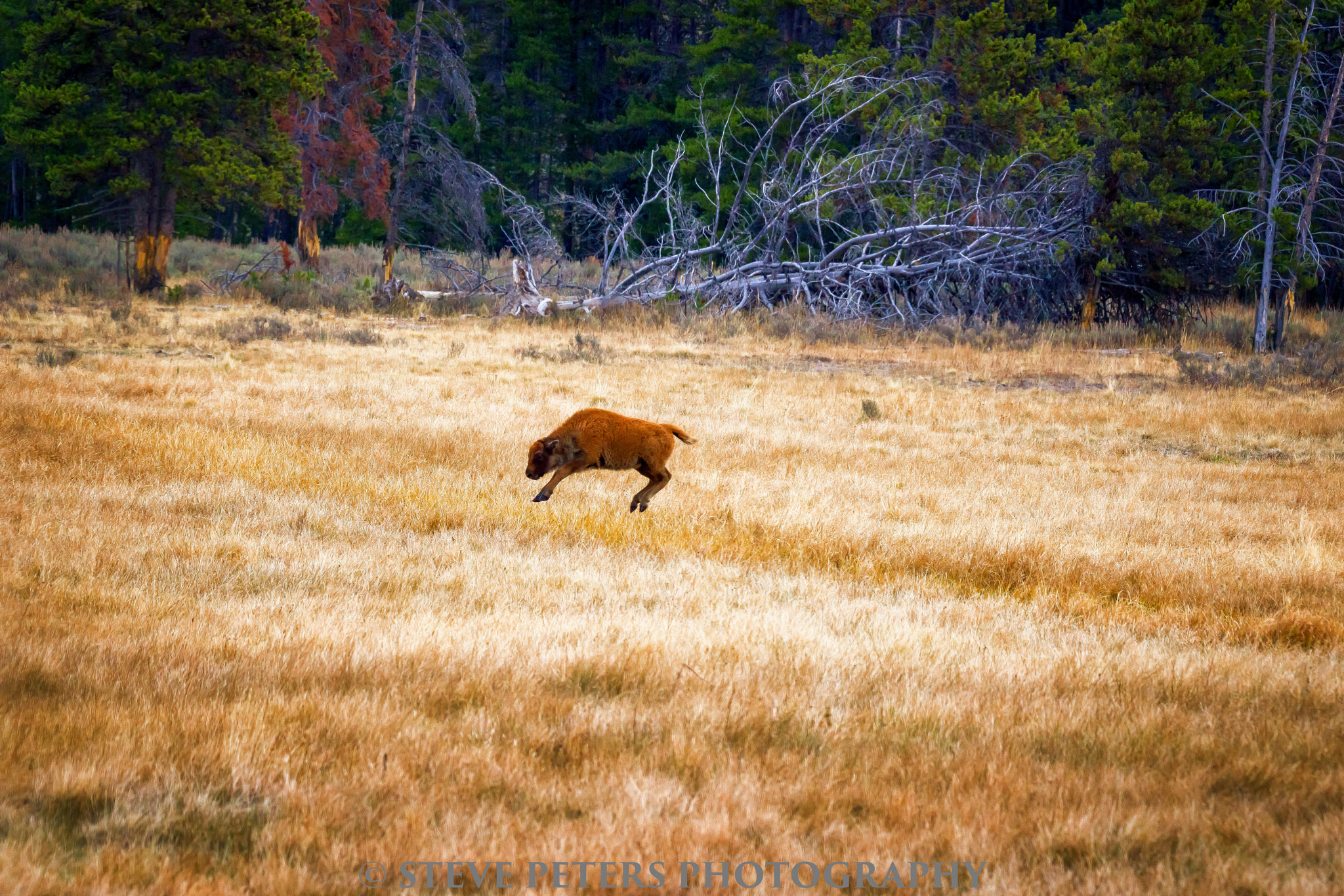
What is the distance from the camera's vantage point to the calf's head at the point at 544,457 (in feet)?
24.0

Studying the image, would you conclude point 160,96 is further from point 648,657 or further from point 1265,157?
point 1265,157

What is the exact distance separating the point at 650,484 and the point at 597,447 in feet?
2.04

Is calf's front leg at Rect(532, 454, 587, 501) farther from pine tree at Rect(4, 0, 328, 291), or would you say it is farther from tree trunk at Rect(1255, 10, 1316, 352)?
pine tree at Rect(4, 0, 328, 291)

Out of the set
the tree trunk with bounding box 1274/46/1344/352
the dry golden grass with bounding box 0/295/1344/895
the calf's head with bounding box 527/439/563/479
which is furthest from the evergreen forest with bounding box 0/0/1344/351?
the calf's head with bounding box 527/439/563/479

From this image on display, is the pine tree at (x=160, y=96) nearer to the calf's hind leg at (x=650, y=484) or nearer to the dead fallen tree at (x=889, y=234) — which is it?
the dead fallen tree at (x=889, y=234)

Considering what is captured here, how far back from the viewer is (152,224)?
2464 centimetres

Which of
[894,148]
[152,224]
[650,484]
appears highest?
[894,148]

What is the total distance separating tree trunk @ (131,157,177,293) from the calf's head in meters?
20.6

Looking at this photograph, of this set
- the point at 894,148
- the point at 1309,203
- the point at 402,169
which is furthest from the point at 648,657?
the point at 402,169

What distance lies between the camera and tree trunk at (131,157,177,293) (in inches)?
961

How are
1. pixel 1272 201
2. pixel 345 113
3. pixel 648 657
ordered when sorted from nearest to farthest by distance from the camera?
pixel 648 657 → pixel 1272 201 → pixel 345 113

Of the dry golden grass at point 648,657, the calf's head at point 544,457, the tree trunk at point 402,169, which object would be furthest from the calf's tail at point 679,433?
the tree trunk at point 402,169

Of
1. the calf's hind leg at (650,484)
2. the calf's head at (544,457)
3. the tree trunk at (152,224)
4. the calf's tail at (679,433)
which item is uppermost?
the tree trunk at (152,224)

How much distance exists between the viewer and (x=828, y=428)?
1211 centimetres
